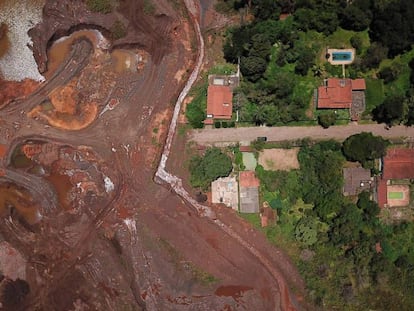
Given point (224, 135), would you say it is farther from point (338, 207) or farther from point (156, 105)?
point (338, 207)

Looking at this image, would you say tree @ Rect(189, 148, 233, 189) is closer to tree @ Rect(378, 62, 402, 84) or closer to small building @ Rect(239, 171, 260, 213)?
small building @ Rect(239, 171, 260, 213)

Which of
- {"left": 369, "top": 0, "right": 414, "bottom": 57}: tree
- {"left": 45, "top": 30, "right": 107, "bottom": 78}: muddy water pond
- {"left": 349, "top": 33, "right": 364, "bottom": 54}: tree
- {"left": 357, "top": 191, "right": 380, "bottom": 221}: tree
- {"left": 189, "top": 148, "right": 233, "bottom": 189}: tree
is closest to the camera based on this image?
{"left": 369, "top": 0, "right": 414, "bottom": 57}: tree

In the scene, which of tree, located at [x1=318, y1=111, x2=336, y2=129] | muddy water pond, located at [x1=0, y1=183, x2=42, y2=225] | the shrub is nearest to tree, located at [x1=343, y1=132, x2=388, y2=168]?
tree, located at [x1=318, y1=111, x2=336, y2=129]

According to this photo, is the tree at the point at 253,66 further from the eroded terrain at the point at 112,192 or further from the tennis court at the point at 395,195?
the tennis court at the point at 395,195

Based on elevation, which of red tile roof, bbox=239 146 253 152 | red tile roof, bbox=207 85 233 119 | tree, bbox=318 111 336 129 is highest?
red tile roof, bbox=207 85 233 119

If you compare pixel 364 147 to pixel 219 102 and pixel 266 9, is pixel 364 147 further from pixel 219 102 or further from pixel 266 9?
pixel 266 9

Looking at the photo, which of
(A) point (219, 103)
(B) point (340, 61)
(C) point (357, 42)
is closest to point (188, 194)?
(A) point (219, 103)

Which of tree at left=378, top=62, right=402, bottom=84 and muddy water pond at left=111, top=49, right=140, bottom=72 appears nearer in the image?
tree at left=378, top=62, right=402, bottom=84

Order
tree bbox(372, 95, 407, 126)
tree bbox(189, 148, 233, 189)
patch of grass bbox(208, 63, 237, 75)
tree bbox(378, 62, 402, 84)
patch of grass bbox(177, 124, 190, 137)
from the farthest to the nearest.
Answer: patch of grass bbox(177, 124, 190, 137)
patch of grass bbox(208, 63, 237, 75)
tree bbox(189, 148, 233, 189)
tree bbox(378, 62, 402, 84)
tree bbox(372, 95, 407, 126)
